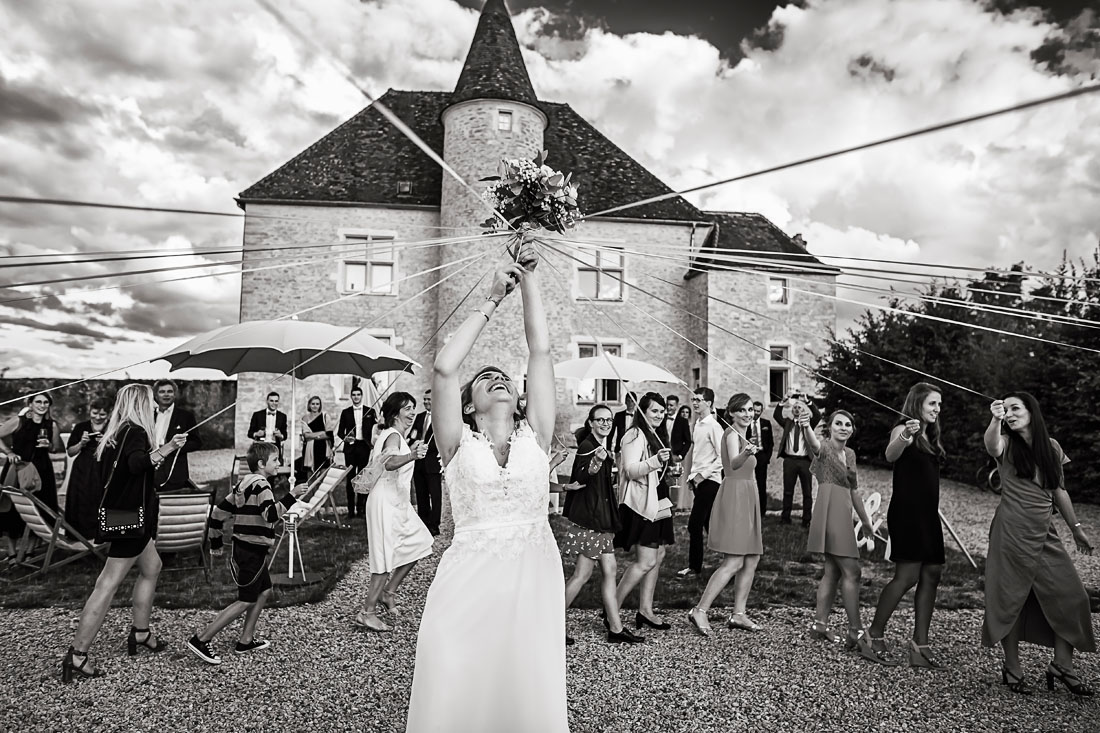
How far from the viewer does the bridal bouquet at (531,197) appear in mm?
3520

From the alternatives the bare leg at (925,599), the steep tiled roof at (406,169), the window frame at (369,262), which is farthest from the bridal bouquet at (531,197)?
the window frame at (369,262)

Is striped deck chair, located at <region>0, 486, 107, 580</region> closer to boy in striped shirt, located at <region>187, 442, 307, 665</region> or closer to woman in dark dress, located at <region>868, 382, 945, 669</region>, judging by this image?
boy in striped shirt, located at <region>187, 442, 307, 665</region>

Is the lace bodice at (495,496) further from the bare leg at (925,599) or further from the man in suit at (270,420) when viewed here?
the man in suit at (270,420)

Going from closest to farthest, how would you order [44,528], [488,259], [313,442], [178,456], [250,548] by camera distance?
[250,548] → [44,528] → [178,456] → [313,442] → [488,259]

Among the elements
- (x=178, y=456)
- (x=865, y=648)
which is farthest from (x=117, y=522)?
(x=865, y=648)

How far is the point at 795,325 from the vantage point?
68.9 ft

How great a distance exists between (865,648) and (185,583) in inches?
232

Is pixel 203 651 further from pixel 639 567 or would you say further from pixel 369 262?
pixel 369 262

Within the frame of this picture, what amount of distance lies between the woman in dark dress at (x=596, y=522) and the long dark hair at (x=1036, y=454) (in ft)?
8.81

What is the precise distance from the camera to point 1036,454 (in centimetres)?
454

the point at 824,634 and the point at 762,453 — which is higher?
the point at 762,453

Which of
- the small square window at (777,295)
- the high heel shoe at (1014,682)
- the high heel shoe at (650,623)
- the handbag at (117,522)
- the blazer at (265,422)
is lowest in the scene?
the high heel shoe at (650,623)

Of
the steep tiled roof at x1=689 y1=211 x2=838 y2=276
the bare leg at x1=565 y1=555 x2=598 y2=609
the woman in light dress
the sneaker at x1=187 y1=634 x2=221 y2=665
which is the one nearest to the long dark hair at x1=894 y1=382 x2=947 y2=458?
the bare leg at x1=565 y1=555 x2=598 y2=609

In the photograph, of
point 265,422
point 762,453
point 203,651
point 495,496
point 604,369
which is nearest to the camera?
point 495,496
